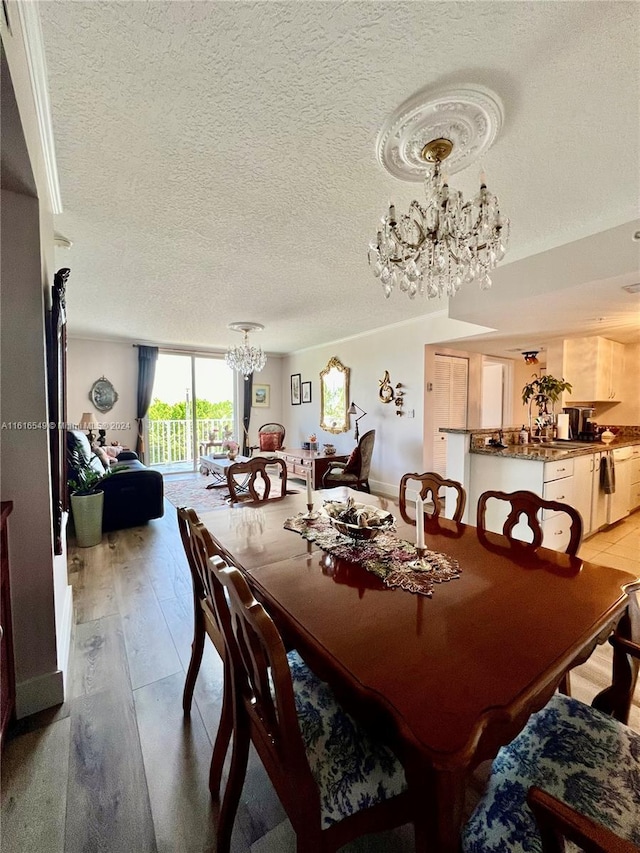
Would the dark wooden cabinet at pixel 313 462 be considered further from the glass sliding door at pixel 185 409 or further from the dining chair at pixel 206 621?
the dining chair at pixel 206 621

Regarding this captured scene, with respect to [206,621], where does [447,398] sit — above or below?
above

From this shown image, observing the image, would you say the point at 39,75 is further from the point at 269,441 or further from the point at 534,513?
the point at 269,441

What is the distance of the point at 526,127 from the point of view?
1.52 m

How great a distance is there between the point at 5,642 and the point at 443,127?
112 inches

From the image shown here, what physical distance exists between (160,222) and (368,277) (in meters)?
1.82

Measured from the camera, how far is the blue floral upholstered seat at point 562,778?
2.45 ft

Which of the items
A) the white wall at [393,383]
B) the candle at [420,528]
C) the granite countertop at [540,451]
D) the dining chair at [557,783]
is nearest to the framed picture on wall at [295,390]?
the white wall at [393,383]

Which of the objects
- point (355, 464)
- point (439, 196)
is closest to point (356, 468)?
point (355, 464)

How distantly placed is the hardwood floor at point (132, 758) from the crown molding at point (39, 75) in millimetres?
2482

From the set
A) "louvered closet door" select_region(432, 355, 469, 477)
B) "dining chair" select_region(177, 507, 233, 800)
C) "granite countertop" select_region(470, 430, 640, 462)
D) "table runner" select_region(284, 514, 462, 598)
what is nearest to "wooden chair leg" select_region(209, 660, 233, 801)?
"dining chair" select_region(177, 507, 233, 800)

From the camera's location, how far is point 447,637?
92 cm

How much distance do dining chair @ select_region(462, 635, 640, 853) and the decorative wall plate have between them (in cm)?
705

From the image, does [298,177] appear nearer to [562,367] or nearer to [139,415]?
[562,367]

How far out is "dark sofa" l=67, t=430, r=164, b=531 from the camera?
3.69 m
